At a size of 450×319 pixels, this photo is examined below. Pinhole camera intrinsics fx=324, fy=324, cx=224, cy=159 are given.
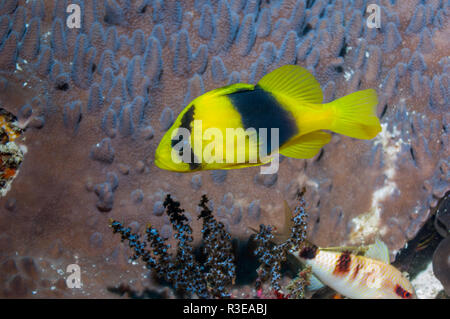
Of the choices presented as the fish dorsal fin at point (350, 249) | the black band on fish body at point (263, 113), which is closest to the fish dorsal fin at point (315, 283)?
the fish dorsal fin at point (350, 249)

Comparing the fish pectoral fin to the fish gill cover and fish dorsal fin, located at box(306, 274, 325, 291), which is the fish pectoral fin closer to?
the fish gill cover

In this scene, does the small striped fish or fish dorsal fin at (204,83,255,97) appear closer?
fish dorsal fin at (204,83,255,97)

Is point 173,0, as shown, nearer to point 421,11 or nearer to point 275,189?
point 275,189

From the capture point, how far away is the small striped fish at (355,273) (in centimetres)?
231

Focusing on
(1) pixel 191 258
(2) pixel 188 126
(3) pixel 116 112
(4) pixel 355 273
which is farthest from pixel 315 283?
(3) pixel 116 112

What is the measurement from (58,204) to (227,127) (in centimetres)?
153

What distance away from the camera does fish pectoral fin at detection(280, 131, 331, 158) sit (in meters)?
1.57

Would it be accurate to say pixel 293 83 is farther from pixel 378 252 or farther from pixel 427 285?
pixel 427 285

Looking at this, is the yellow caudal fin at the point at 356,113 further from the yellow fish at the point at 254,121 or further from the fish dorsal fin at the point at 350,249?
the fish dorsal fin at the point at 350,249

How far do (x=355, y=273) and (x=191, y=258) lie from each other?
121 cm

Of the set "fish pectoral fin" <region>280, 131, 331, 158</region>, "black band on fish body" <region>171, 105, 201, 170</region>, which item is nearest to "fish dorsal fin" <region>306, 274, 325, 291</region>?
"fish pectoral fin" <region>280, 131, 331, 158</region>

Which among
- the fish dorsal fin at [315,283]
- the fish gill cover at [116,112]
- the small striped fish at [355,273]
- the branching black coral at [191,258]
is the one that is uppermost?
the fish gill cover at [116,112]

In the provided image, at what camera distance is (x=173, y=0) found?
7.45 feet

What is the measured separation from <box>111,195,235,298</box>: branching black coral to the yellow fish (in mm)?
681
